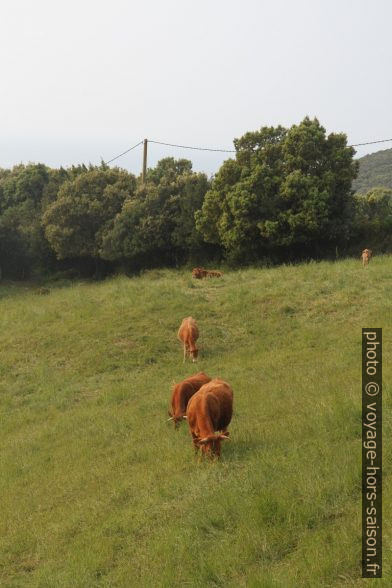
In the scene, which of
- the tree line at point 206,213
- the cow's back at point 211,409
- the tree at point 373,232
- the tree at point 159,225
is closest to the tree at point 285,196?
the tree line at point 206,213

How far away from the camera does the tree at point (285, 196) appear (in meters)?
36.6

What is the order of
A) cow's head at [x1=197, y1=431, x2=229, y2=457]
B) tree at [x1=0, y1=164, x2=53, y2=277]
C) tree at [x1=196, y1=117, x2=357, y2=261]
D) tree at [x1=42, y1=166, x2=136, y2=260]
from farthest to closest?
tree at [x1=0, y1=164, x2=53, y2=277] → tree at [x1=42, y1=166, x2=136, y2=260] → tree at [x1=196, y1=117, x2=357, y2=261] → cow's head at [x1=197, y1=431, x2=229, y2=457]

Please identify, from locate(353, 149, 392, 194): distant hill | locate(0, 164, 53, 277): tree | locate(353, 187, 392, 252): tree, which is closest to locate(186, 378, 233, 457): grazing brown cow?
locate(353, 187, 392, 252): tree

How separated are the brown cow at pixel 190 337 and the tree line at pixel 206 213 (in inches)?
688

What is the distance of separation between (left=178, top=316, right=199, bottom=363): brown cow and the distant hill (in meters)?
77.0

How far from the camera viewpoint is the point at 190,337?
2022 cm

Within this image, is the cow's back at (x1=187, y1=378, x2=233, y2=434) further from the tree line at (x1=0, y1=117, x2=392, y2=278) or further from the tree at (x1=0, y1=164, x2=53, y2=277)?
the tree at (x1=0, y1=164, x2=53, y2=277)

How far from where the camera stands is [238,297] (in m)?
25.9

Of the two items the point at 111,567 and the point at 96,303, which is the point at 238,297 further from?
the point at 111,567

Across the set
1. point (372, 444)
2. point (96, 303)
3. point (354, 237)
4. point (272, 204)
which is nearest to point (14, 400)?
point (96, 303)

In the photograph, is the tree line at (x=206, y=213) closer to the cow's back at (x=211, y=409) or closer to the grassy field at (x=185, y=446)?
the grassy field at (x=185, y=446)

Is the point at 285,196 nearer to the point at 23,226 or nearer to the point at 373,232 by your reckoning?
the point at 373,232

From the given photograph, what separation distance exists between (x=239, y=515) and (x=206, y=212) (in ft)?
111

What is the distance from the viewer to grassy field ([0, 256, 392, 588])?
6949 mm
